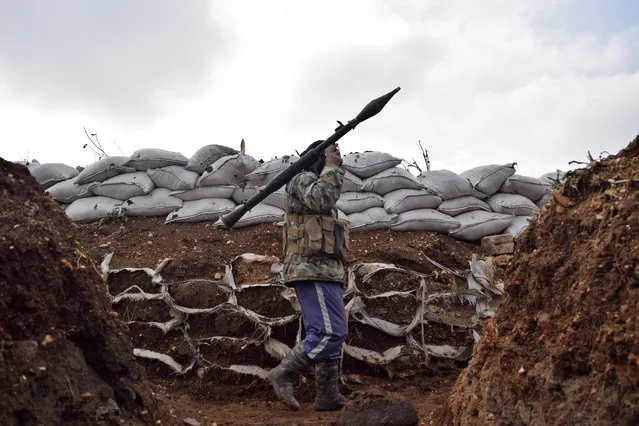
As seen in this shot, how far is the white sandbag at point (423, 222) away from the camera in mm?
5852

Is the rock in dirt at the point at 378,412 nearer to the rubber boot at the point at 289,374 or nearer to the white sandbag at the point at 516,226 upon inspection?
the rubber boot at the point at 289,374

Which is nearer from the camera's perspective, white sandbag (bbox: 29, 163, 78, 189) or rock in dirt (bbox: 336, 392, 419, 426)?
rock in dirt (bbox: 336, 392, 419, 426)

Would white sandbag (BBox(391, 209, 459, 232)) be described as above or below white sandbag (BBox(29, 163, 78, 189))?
below

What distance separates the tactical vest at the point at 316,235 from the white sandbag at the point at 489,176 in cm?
272

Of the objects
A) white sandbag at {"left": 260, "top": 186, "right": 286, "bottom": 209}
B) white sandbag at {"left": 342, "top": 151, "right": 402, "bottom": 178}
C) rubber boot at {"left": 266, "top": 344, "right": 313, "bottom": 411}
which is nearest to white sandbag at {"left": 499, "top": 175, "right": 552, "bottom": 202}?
white sandbag at {"left": 342, "top": 151, "right": 402, "bottom": 178}

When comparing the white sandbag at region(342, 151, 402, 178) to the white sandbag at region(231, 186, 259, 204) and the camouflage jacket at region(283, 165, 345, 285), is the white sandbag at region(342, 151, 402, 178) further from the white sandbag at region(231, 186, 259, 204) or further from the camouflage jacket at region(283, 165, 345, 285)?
the camouflage jacket at region(283, 165, 345, 285)

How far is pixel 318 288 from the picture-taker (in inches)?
153

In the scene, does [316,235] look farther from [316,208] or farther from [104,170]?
[104,170]

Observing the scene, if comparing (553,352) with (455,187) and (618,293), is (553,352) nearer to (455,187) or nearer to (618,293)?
(618,293)

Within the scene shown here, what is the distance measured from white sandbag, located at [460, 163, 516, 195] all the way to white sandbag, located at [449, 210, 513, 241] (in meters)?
0.44

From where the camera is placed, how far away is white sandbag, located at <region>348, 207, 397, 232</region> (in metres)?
5.77

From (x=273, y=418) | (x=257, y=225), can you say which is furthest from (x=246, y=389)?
(x=257, y=225)

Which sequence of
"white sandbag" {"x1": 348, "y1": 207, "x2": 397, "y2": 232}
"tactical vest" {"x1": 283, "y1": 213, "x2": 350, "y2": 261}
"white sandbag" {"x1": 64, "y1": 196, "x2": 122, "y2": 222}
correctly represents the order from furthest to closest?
"white sandbag" {"x1": 64, "y1": 196, "x2": 122, "y2": 222}, "white sandbag" {"x1": 348, "y1": 207, "x2": 397, "y2": 232}, "tactical vest" {"x1": 283, "y1": 213, "x2": 350, "y2": 261}

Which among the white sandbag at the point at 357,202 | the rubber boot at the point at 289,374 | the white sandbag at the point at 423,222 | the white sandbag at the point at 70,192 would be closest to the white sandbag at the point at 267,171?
the white sandbag at the point at 357,202
